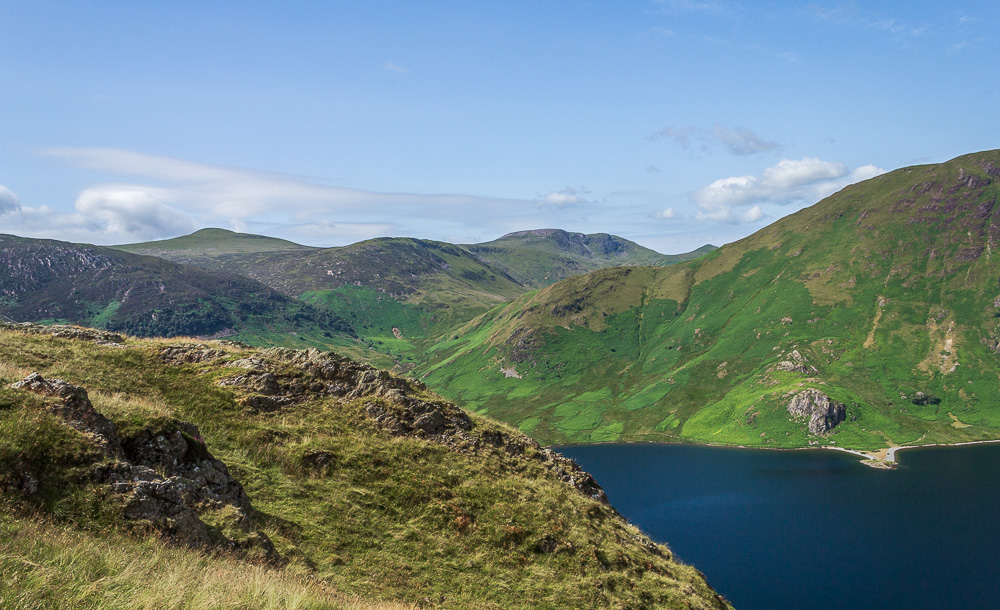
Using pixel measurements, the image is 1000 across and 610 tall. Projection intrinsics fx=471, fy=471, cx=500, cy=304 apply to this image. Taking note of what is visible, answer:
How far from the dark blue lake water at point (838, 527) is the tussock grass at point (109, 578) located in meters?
128

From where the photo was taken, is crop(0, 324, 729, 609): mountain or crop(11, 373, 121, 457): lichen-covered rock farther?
crop(11, 373, 121, 457): lichen-covered rock

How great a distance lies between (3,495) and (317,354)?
27.6 m

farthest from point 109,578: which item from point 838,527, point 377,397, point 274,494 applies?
point 838,527

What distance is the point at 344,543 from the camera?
22047 mm

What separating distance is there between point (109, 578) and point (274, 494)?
51.9ft

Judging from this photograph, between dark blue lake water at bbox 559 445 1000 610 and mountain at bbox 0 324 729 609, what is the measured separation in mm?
A: 107035

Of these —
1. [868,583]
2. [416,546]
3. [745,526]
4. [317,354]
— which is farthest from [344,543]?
[745,526]

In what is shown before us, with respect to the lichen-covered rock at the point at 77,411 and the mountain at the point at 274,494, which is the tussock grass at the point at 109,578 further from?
the lichen-covered rock at the point at 77,411

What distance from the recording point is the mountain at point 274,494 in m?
11.2

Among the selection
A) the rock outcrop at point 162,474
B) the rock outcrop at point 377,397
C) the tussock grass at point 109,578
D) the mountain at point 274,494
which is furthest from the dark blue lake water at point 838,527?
the tussock grass at point 109,578

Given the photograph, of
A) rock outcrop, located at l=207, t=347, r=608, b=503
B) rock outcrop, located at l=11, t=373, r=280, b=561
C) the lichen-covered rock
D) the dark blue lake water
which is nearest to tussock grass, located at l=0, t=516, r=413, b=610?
rock outcrop, located at l=11, t=373, r=280, b=561

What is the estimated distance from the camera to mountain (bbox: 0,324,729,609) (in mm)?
11164

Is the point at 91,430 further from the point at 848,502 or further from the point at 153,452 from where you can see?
the point at 848,502

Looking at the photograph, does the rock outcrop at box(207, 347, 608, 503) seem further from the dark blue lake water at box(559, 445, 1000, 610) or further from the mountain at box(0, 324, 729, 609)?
the dark blue lake water at box(559, 445, 1000, 610)
